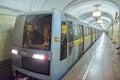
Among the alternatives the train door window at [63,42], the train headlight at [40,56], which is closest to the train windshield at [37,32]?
the train headlight at [40,56]

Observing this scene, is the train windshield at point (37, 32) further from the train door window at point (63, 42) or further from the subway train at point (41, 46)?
the train door window at point (63, 42)

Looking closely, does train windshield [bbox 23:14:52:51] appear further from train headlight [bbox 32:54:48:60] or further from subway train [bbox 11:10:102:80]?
train headlight [bbox 32:54:48:60]

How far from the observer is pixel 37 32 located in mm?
4383

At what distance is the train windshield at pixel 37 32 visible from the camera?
166 inches

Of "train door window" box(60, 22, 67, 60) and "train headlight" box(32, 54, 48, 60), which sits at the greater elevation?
"train door window" box(60, 22, 67, 60)

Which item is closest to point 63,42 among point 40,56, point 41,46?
point 41,46

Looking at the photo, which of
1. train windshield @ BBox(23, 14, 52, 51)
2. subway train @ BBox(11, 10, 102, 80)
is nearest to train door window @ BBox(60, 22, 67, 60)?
subway train @ BBox(11, 10, 102, 80)

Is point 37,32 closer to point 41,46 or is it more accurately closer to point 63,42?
point 41,46

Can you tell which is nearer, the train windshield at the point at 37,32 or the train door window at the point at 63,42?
the train windshield at the point at 37,32

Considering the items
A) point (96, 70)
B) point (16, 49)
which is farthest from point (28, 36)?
point (96, 70)

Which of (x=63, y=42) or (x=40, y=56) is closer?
(x=40, y=56)

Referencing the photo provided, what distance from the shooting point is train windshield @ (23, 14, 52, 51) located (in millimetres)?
4208

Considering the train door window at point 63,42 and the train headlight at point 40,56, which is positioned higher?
the train door window at point 63,42

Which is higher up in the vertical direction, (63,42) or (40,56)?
(63,42)
